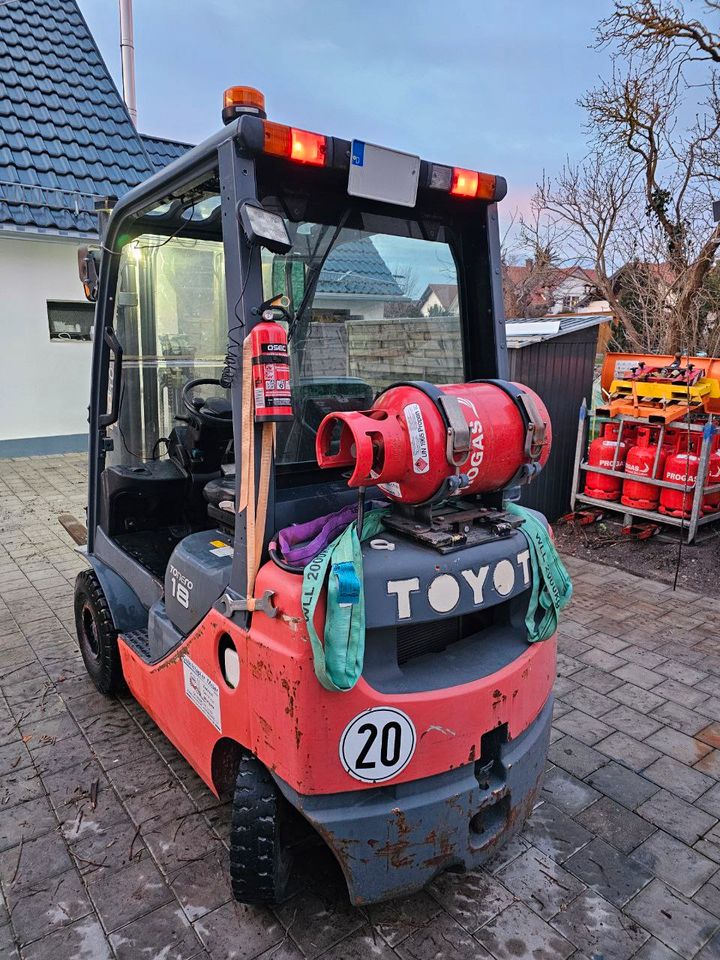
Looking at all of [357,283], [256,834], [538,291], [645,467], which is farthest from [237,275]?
[538,291]

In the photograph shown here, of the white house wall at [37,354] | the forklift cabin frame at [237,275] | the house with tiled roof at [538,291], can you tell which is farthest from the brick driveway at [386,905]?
the house with tiled roof at [538,291]

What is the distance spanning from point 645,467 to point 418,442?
5142 mm

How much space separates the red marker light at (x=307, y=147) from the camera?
2.10 m

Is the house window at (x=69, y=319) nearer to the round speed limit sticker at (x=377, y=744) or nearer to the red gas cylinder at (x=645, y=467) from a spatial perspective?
the red gas cylinder at (x=645, y=467)

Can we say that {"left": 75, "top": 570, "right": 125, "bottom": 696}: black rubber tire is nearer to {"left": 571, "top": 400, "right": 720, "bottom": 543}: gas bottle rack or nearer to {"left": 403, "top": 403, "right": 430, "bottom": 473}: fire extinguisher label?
{"left": 403, "top": 403, "right": 430, "bottom": 473}: fire extinguisher label

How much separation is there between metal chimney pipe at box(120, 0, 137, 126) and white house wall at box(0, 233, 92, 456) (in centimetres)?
321

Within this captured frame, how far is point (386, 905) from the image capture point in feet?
8.04

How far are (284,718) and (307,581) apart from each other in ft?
1.48

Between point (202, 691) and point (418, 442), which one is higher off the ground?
point (418, 442)

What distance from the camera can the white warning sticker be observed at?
2.41 m

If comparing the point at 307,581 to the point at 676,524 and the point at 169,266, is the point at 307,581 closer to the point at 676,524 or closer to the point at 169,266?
the point at 169,266

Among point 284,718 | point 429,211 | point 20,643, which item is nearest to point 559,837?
point 284,718

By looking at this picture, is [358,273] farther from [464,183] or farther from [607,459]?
[607,459]

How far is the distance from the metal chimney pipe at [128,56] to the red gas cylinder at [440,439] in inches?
442
